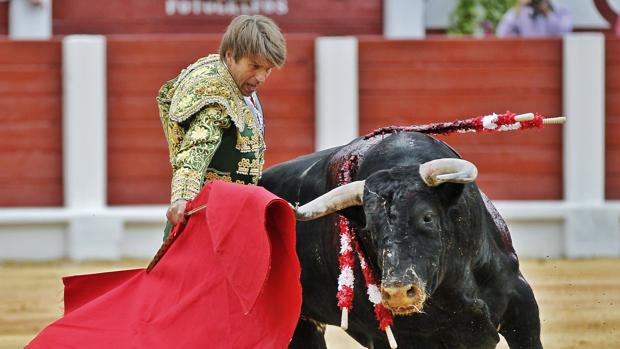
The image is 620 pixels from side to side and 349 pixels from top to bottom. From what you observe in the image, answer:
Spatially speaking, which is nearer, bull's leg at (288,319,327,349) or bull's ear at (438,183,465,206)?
bull's ear at (438,183,465,206)

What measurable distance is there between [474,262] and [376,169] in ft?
1.04

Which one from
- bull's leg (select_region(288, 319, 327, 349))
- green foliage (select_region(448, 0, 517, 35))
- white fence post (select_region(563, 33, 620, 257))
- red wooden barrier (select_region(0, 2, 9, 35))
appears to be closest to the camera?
bull's leg (select_region(288, 319, 327, 349))

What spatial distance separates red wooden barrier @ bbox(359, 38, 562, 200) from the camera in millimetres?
8164

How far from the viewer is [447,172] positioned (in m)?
3.16

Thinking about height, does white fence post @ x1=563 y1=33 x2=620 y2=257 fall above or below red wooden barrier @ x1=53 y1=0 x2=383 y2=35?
below

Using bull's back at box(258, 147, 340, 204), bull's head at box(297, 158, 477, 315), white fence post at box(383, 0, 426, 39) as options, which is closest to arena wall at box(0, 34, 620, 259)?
white fence post at box(383, 0, 426, 39)

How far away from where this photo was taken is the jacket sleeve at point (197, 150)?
3416 mm

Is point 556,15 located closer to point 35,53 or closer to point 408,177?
point 35,53

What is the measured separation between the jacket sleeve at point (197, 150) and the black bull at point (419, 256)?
347mm

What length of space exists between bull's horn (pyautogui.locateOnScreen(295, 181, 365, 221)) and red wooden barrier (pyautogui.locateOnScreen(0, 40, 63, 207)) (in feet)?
16.3

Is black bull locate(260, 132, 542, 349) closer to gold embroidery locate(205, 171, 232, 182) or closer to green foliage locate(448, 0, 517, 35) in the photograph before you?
gold embroidery locate(205, 171, 232, 182)

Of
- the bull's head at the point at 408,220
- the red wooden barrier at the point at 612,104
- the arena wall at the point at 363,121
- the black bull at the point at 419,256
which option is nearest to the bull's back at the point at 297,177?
the black bull at the point at 419,256

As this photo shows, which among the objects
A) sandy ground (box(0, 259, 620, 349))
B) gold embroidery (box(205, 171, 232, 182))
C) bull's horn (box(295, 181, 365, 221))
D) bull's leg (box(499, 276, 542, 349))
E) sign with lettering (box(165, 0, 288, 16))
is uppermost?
sign with lettering (box(165, 0, 288, 16))

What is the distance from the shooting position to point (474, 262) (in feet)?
11.1
